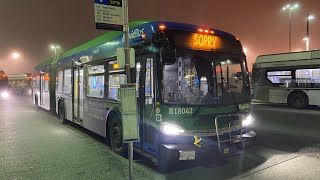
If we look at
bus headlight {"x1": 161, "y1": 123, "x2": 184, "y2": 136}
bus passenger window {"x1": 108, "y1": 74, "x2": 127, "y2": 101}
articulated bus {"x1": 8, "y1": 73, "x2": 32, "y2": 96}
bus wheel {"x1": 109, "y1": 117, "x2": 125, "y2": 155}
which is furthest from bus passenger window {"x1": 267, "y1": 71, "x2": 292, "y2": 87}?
articulated bus {"x1": 8, "y1": 73, "x2": 32, "y2": 96}

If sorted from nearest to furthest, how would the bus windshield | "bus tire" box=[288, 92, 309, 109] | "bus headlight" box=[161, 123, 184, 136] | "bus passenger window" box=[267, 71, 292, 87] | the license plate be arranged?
the license plate, "bus headlight" box=[161, 123, 184, 136], the bus windshield, "bus tire" box=[288, 92, 309, 109], "bus passenger window" box=[267, 71, 292, 87]

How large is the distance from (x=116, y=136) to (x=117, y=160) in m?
0.72

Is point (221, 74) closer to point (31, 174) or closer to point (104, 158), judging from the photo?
point (104, 158)

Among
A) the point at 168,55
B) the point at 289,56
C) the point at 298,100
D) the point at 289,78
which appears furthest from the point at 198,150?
the point at 289,56

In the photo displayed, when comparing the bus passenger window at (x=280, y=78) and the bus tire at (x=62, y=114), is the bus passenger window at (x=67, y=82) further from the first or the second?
the bus passenger window at (x=280, y=78)

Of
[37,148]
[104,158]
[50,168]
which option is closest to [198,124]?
[104,158]

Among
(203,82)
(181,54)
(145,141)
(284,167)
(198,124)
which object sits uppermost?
(181,54)

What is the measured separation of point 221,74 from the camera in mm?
6711

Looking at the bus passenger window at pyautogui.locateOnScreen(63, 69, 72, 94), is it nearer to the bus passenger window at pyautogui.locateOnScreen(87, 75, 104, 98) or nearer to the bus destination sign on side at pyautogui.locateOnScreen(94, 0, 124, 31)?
the bus passenger window at pyautogui.locateOnScreen(87, 75, 104, 98)

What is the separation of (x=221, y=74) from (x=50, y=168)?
4.26 meters

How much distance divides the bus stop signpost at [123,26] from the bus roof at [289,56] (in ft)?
53.3

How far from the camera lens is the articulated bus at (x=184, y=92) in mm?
5930

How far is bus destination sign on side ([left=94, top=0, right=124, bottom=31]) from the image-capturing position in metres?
5.55

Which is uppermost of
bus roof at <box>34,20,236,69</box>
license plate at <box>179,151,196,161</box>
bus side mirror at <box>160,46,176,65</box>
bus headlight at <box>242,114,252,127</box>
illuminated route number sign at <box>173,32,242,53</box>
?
bus roof at <box>34,20,236,69</box>
